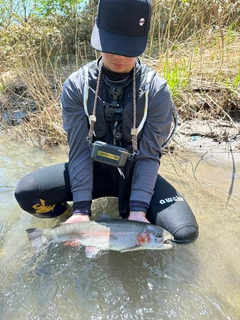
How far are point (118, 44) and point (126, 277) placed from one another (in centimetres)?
142

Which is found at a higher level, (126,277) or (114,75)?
(114,75)

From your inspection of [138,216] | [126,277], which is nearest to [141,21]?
[138,216]

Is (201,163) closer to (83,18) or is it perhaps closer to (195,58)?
(195,58)

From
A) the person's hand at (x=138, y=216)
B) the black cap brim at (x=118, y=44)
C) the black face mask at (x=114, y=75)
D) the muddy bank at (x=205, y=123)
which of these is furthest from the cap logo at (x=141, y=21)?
the muddy bank at (x=205, y=123)

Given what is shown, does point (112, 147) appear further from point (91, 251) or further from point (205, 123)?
point (205, 123)

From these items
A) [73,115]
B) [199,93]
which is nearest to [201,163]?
[199,93]

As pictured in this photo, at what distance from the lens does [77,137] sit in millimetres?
2381

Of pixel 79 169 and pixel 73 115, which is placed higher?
pixel 73 115

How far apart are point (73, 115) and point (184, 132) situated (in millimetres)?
2042

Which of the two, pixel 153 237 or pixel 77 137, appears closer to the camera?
pixel 153 237

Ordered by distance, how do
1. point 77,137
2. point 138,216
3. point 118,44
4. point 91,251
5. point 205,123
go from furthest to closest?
1. point 205,123
2. point 77,137
3. point 138,216
4. point 91,251
5. point 118,44

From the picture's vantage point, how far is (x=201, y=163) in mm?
3574

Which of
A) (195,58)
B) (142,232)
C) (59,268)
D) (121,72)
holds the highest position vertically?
(121,72)

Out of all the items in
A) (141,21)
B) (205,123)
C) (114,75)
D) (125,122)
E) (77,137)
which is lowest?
(205,123)
